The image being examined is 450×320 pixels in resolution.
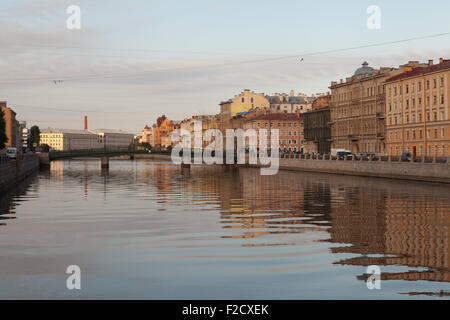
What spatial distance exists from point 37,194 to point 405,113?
194ft

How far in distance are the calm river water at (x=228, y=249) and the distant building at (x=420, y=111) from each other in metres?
46.1

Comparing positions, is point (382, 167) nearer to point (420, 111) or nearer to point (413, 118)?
point (420, 111)

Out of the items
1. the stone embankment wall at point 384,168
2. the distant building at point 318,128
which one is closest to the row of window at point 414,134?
the stone embankment wall at point 384,168

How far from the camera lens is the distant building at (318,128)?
127 meters

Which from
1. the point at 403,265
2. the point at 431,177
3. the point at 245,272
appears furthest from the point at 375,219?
the point at 431,177

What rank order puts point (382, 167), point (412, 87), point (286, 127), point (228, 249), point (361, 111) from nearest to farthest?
point (228, 249), point (382, 167), point (412, 87), point (361, 111), point (286, 127)

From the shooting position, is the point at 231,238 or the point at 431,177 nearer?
the point at 231,238

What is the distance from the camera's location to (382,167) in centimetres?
6475

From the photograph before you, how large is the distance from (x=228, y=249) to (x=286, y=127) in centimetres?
14185

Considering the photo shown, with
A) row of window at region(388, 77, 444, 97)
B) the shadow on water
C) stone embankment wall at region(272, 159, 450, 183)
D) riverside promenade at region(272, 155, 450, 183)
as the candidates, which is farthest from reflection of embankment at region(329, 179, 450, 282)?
row of window at region(388, 77, 444, 97)

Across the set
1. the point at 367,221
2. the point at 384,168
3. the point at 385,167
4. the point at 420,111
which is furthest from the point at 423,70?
the point at 367,221

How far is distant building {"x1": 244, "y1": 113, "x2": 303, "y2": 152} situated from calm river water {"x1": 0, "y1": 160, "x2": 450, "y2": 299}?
123 metres
